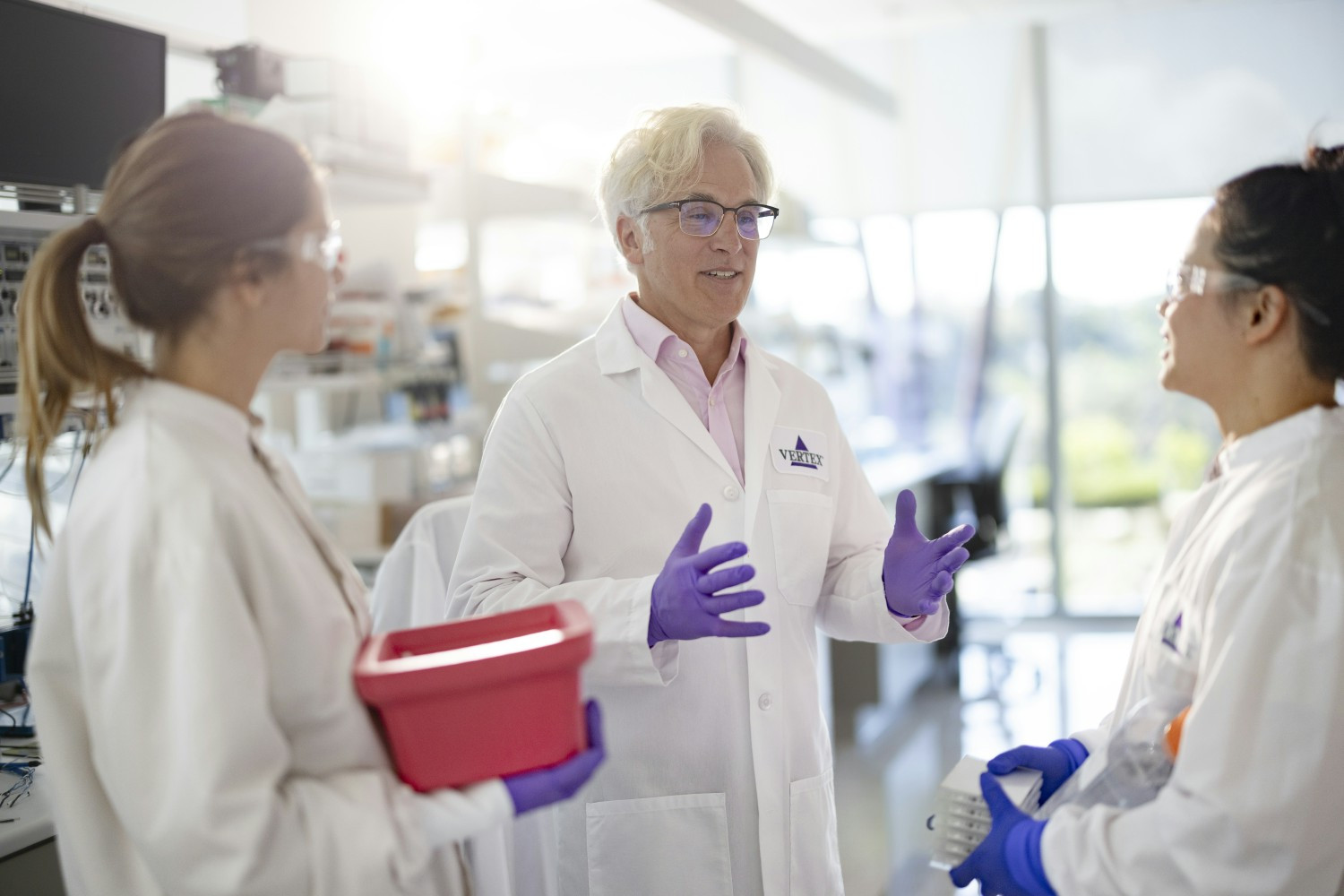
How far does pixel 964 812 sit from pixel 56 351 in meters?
1.19

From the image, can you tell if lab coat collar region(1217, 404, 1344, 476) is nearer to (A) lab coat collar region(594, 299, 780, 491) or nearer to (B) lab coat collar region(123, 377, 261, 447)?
(A) lab coat collar region(594, 299, 780, 491)

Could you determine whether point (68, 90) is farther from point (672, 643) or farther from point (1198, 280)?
point (1198, 280)

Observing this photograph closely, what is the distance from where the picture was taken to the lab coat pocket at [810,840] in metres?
1.72

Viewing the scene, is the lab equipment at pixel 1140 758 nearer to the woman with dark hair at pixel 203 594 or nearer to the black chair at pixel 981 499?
the woman with dark hair at pixel 203 594

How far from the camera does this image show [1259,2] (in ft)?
18.7

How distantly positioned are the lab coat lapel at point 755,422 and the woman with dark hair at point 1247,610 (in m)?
0.58

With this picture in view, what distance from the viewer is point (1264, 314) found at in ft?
4.15

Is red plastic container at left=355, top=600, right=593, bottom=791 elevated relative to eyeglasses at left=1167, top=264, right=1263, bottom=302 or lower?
lower

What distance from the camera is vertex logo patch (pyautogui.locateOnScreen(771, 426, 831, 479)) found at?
1.82 m

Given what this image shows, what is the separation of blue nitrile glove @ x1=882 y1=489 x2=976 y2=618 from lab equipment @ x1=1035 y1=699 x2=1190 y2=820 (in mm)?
381

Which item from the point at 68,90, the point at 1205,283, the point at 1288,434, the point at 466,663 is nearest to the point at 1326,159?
the point at 1205,283

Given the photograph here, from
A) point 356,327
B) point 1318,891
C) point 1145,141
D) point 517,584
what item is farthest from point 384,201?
point 1145,141

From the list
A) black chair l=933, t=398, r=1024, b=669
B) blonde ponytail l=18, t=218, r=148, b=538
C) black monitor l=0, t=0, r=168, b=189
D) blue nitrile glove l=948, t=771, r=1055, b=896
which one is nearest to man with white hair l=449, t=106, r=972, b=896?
blue nitrile glove l=948, t=771, r=1055, b=896

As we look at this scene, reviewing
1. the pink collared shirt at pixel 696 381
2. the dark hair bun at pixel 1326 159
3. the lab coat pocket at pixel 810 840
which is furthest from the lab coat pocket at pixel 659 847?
the dark hair bun at pixel 1326 159
